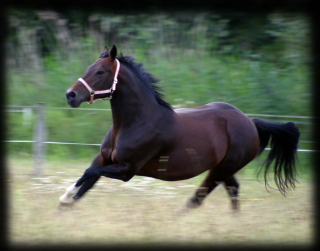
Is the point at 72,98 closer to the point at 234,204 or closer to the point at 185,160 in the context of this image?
the point at 185,160

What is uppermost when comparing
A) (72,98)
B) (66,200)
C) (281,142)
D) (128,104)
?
(72,98)

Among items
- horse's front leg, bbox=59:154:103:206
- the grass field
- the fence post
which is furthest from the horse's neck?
the fence post

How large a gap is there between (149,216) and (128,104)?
3.88ft

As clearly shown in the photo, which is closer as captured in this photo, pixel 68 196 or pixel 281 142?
pixel 68 196

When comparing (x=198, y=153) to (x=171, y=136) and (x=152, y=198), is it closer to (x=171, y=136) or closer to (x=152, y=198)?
(x=171, y=136)

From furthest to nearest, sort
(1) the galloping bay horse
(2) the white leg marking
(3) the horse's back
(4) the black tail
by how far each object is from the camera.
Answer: (4) the black tail → (3) the horse's back → (2) the white leg marking → (1) the galloping bay horse

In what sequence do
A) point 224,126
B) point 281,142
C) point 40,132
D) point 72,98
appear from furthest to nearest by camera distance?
1. point 40,132
2. point 281,142
3. point 224,126
4. point 72,98

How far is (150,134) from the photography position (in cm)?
367

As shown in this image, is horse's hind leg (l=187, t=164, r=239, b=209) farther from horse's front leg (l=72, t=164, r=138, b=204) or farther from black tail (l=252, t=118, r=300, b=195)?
horse's front leg (l=72, t=164, r=138, b=204)

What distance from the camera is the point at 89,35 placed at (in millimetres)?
8945

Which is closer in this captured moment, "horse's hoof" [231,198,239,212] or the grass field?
the grass field

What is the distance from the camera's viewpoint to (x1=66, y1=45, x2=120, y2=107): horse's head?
3354 mm

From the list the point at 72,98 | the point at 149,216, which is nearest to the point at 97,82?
the point at 72,98

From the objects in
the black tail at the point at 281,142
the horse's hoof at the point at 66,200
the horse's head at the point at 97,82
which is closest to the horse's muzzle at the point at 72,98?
the horse's head at the point at 97,82
